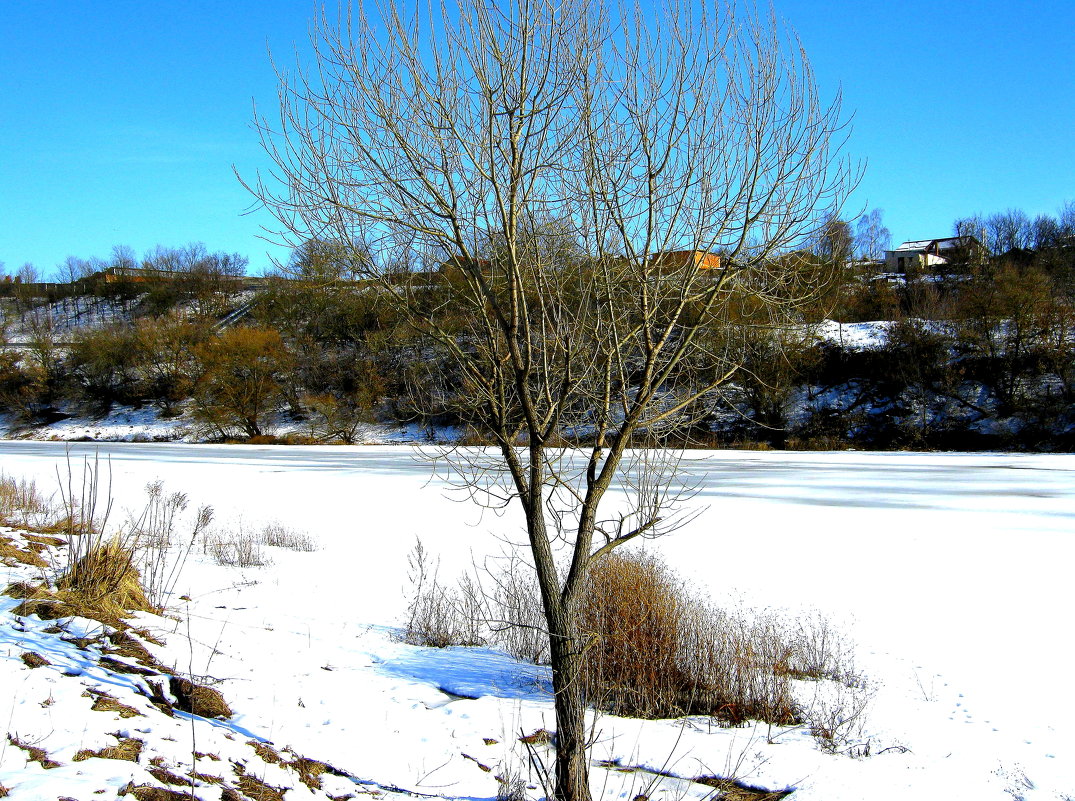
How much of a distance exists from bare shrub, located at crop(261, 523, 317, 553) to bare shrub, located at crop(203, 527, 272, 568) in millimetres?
442

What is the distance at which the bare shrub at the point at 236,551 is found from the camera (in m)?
11.2

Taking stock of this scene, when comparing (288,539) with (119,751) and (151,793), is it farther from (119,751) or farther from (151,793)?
(151,793)

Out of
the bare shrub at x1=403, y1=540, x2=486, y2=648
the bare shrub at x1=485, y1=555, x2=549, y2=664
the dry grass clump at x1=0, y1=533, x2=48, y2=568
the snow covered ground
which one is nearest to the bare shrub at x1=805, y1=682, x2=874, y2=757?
the snow covered ground

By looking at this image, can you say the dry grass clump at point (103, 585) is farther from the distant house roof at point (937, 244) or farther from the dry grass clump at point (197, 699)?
the distant house roof at point (937, 244)

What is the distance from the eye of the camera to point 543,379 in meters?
4.39

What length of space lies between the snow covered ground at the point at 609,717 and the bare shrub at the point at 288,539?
41 centimetres

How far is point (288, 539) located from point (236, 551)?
4.94ft

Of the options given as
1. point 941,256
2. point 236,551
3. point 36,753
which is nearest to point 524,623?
point 36,753

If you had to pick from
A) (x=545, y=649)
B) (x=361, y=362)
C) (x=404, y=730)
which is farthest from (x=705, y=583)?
(x=361, y=362)

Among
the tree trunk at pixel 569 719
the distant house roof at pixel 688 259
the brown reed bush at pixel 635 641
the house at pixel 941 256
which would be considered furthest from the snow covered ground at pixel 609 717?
the house at pixel 941 256

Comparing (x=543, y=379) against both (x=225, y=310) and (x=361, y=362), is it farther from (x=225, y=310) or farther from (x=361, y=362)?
(x=225, y=310)

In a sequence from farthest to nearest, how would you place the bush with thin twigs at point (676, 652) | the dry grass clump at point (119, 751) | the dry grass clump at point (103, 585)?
the bush with thin twigs at point (676, 652) → the dry grass clump at point (103, 585) → the dry grass clump at point (119, 751)

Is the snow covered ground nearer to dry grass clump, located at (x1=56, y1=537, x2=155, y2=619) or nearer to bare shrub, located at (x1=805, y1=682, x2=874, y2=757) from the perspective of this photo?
bare shrub, located at (x1=805, y1=682, x2=874, y2=757)

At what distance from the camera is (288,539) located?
13.1 m
